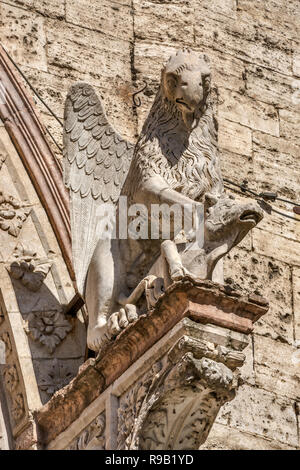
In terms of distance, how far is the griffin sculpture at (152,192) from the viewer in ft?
22.5

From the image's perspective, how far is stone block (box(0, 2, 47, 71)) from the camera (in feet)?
28.0

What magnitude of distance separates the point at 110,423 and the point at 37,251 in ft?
4.07

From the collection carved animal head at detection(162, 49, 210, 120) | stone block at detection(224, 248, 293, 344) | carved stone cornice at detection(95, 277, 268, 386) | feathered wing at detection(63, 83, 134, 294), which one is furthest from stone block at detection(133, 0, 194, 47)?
carved stone cornice at detection(95, 277, 268, 386)

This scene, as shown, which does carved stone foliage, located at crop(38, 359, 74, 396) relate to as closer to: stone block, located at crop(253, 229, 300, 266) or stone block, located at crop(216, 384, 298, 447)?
stone block, located at crop(216, 384, 298, 447)

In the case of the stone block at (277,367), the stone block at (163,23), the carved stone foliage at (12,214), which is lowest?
the stone block at (277,367)

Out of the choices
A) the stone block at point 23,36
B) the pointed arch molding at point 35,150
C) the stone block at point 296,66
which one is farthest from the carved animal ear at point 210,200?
the stone block at point 296,66

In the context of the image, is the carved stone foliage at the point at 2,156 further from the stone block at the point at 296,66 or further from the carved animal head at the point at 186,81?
the stone block at the point at 296,66

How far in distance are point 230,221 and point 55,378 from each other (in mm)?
1201

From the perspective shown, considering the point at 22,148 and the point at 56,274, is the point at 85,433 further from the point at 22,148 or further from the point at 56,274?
the point at 22,148

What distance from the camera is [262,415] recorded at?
823cm

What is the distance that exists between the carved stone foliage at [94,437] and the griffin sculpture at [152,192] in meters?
0.37

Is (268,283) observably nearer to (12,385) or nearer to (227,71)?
(227,71)

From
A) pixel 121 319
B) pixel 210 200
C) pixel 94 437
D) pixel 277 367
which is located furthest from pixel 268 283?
pixel 94 437

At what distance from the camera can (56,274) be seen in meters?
7.61
